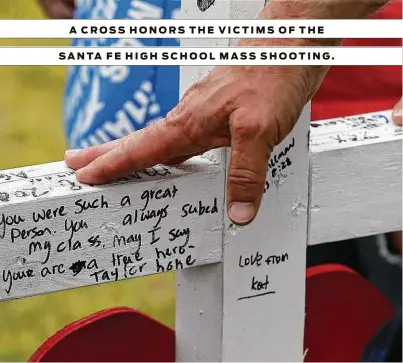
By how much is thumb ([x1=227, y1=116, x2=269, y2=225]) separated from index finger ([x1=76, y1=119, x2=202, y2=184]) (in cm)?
6

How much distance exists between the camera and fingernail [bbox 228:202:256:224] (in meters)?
1.10

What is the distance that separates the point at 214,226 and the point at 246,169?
15 centimetres

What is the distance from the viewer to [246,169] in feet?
3.53

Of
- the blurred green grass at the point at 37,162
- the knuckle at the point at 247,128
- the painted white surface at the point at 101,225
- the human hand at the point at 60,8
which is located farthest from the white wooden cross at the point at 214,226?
the blurred green grass at the point at 37,162

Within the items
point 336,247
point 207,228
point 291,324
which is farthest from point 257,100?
point 336,247

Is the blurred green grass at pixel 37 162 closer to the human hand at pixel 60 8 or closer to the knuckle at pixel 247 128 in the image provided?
the human hand at pixel 60 8

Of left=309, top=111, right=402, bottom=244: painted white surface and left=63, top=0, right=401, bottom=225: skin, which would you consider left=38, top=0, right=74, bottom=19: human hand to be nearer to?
left=309, top=111, right=402, bottom=244: painted white surface

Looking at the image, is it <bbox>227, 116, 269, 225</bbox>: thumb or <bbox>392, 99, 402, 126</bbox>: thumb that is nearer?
<bbox>227, 116, 269, 225</bbox>: thumb

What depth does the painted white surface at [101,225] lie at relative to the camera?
1093mm

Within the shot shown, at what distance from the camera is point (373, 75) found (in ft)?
6.44

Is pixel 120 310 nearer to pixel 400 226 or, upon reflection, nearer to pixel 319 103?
pixel 400 226

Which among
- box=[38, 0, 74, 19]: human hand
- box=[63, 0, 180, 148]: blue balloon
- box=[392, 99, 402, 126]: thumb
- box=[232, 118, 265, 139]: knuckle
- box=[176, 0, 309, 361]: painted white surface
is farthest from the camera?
box=[38, 0, 74, 19]: human hand

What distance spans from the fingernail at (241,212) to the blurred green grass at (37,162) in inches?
64.1
